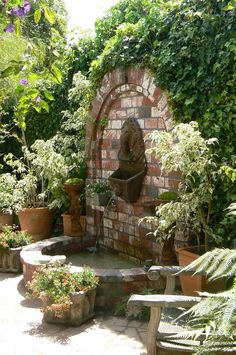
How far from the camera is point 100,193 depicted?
620cm

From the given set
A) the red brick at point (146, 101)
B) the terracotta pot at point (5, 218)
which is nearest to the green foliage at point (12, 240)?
the terracotta pot at point (5, 218)

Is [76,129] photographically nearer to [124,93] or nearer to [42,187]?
[42,187]

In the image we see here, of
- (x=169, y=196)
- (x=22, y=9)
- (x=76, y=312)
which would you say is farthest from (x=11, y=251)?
(x=22, y=9)

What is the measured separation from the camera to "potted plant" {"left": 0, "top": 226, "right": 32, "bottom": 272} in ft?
20.0

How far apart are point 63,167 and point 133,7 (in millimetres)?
3129

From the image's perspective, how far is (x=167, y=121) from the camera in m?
5.10

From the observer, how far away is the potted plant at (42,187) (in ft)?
22.3

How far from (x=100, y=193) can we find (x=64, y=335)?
8.08 ft

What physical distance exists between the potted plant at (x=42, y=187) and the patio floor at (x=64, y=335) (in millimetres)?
2446

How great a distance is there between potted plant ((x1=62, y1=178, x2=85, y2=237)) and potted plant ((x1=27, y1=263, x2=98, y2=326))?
214cm

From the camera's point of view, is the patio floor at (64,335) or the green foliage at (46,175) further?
the green foliage at (46,175)

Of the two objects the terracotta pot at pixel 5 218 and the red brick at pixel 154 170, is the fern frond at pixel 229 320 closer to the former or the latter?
the red brick at pixel 154 170

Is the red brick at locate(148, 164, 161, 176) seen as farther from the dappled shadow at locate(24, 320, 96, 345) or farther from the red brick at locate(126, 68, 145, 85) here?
the dappled shadow at locate(24, 320, 96, 345)

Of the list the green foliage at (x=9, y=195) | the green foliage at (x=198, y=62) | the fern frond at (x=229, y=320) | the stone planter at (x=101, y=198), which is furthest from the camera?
the green foliage at (x=9, y=195)
